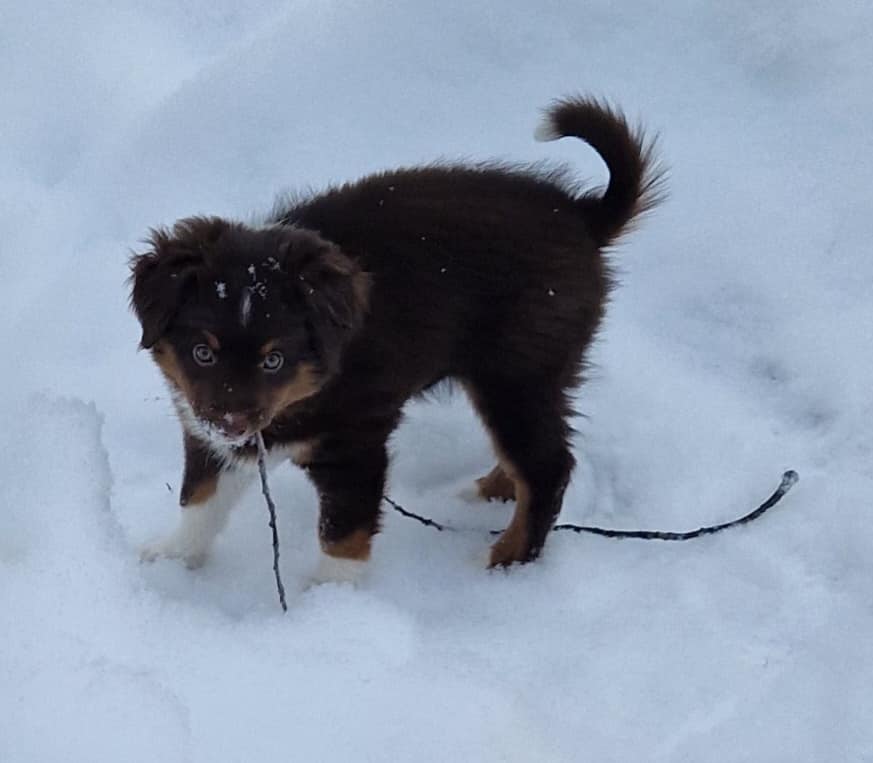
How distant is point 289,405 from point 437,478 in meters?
0.93

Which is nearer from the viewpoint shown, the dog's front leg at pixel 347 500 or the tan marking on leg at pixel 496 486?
the dog's front leg at pixel 347 500

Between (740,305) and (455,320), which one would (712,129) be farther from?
(455,320)

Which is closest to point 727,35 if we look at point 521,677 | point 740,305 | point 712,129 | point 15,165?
point 712,129

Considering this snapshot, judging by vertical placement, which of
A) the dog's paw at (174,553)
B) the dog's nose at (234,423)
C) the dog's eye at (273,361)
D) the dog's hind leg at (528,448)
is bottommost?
the dog's paw at (174,553)

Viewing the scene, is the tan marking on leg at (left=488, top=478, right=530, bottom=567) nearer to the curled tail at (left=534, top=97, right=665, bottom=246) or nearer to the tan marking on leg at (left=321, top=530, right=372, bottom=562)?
the tan marking on leg at (left=321, top=530, right=372, bottom=562)

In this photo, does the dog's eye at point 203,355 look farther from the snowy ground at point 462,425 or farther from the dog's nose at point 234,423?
the snowy ground at point 462,425

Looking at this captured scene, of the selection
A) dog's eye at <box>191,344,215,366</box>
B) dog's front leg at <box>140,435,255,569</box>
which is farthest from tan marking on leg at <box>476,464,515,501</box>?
dog's eye at <box>191,344,215,366</box>

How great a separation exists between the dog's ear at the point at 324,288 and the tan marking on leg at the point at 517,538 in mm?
816

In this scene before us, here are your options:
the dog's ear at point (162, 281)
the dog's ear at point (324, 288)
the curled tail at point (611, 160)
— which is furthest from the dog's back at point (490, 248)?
the dog's ear at point (162, 281)

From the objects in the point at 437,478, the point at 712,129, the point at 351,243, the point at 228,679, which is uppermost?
the point at 351,243

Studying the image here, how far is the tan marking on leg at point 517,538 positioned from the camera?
11.6ft

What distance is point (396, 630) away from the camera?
3.09 metres

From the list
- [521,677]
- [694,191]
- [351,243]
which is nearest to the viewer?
[521,677]

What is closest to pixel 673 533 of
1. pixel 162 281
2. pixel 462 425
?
pixel 462 425
